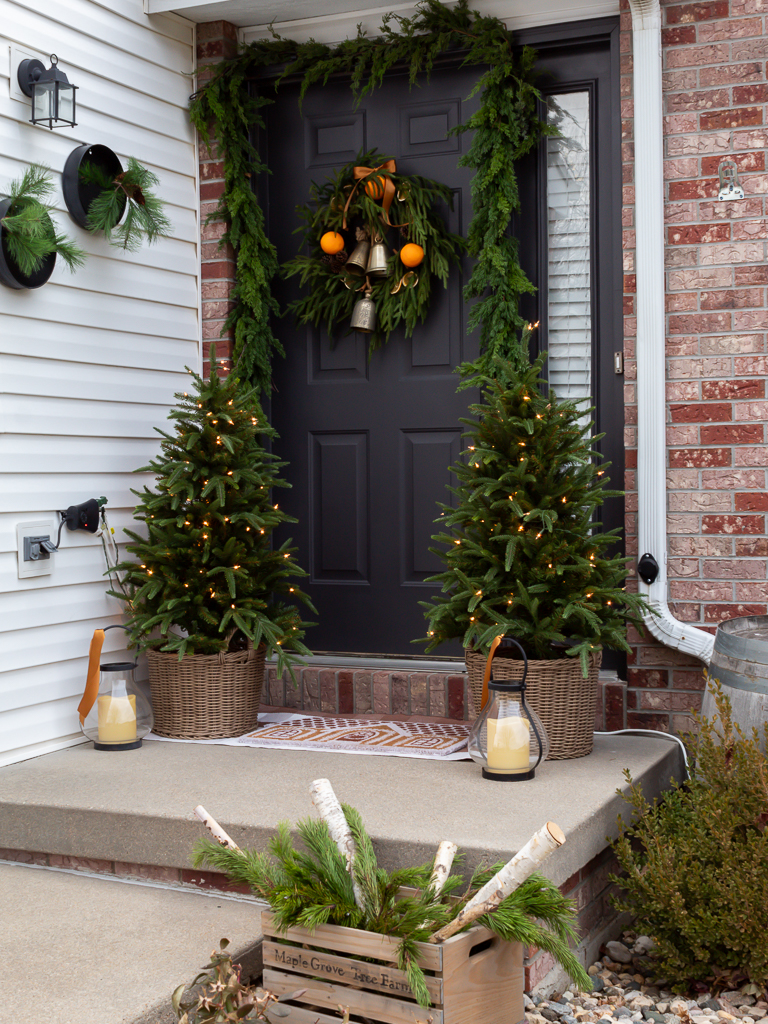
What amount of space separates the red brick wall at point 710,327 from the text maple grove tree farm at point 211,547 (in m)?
1.19

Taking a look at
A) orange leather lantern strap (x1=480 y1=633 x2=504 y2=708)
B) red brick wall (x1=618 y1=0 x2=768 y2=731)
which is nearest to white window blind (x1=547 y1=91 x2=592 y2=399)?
red brick wall (x1=618 y1=0 x2=768 y2=731)

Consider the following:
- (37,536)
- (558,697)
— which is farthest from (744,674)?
(37,536)

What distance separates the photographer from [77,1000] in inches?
70.4

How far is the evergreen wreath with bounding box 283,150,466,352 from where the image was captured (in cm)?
348

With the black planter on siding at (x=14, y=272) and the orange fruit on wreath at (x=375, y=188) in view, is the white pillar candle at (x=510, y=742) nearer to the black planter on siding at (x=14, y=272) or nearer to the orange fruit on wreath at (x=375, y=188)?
the black planter on siding at (x=14, y=272)

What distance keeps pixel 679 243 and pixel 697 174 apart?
21cm

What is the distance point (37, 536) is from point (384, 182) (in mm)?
→ 1640

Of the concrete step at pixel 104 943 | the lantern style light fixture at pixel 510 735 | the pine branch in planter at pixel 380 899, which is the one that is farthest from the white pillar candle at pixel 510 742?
the concrete step at pixel 104 943

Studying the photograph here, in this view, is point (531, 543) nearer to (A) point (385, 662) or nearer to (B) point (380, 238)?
(A) point (385, 662)

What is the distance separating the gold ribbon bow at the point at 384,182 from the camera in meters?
3.50

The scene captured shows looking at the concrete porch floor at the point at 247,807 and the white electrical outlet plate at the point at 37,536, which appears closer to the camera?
the concrete porch floor at the point at 247,807

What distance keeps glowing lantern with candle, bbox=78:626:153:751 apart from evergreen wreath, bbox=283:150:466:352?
1421 mm

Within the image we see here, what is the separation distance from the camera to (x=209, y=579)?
10.2 feet

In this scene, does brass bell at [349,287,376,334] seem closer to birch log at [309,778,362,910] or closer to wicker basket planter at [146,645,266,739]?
wicker basket planter at [146,645,266,739]
